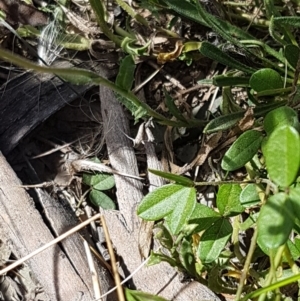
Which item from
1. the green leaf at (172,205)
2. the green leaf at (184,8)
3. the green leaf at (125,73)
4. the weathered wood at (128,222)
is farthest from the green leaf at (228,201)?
the green leaf at (184,8)

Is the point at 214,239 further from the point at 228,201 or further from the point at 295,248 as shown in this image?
the point at 295,248

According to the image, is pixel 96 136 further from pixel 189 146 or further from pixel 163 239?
pixel 163 239

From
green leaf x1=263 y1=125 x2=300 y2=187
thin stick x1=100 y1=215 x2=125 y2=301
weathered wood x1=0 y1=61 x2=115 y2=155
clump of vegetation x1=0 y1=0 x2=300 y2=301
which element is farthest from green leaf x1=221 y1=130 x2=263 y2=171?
Result: weathered wood x1=0 y1=61 x2=115 y2=155

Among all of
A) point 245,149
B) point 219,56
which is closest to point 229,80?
point 219,56

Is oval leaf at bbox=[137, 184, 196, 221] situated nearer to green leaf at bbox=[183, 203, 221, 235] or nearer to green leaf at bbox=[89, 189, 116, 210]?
green leaf at bbox=[183, 203, 221, 235]

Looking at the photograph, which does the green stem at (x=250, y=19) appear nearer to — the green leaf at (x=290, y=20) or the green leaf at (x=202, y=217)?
the green leaf at (x=290, y=20)

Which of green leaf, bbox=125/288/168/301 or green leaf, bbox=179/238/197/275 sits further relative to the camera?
green leaf, bbox=179/238/197/275
